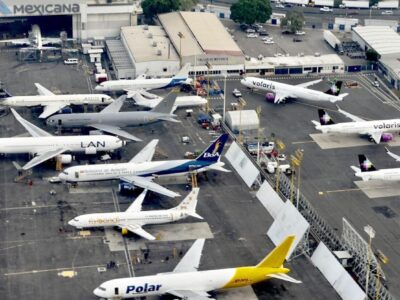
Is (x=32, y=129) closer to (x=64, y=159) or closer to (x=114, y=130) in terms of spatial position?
(x=64, y=159)

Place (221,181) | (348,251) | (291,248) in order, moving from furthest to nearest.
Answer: (221,181) → (348,251) → (291,248)

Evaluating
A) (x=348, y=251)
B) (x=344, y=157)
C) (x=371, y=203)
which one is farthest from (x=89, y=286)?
(x=344, y=157)

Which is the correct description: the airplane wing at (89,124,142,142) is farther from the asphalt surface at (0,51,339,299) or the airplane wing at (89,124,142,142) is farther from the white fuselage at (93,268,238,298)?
the white fuselage at (93,268,238,298)

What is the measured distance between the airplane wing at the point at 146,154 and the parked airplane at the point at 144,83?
3848 cm

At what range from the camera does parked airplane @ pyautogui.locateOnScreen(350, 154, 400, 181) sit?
488 ft

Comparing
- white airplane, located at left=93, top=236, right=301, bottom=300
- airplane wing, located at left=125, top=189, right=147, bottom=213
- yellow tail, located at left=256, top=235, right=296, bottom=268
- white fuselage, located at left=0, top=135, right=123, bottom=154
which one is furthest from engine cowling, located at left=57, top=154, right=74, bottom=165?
yellow tail, located at left=256, top=235, right=296, bottom=268

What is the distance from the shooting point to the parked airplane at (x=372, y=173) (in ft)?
488

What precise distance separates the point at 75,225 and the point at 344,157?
59042 mm

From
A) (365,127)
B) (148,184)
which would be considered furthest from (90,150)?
(365,127)

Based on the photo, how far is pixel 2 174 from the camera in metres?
154

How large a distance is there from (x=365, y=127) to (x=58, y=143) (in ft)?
206

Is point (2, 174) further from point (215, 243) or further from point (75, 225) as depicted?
point (215, 243)

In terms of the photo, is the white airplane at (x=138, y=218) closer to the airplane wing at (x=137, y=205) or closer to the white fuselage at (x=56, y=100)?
the airplane wing at (x=137, y=205)

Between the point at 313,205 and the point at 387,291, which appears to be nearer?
the point at 387,291
